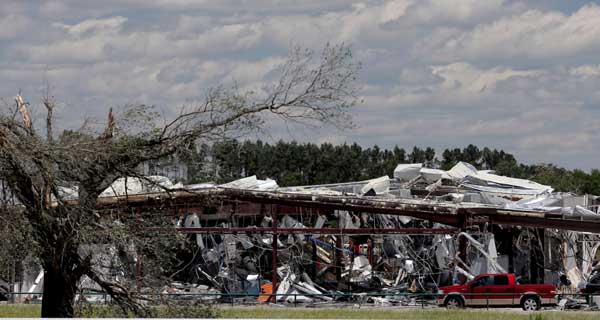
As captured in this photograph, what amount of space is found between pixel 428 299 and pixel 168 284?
22999 mm

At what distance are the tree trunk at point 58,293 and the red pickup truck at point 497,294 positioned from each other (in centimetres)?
2036

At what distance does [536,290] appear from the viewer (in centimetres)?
3956

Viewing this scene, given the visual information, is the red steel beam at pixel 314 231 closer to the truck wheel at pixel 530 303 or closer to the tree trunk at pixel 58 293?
the truck wheel at pixel 530 303

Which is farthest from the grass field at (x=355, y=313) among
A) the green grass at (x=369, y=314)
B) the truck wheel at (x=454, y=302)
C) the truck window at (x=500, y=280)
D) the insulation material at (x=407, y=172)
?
the insulation material at (x=407, y=172)

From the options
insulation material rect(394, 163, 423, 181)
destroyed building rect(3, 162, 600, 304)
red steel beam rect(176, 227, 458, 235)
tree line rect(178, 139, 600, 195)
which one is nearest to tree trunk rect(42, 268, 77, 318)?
destroyed building rect(3, 162, 600, 304)

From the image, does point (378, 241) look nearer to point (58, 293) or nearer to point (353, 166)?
point (58, 293)

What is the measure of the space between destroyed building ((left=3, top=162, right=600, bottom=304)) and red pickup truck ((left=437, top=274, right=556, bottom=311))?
241 centimetres

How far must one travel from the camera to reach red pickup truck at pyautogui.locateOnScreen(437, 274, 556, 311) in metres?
39.3

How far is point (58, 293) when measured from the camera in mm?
22891

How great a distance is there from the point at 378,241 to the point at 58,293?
109 ft

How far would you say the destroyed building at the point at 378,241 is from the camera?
43656 millimetres

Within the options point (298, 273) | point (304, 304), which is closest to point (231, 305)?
point (304, 304)

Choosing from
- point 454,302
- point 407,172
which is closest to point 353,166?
point 407,172

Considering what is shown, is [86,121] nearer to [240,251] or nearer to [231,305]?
[231,305]
